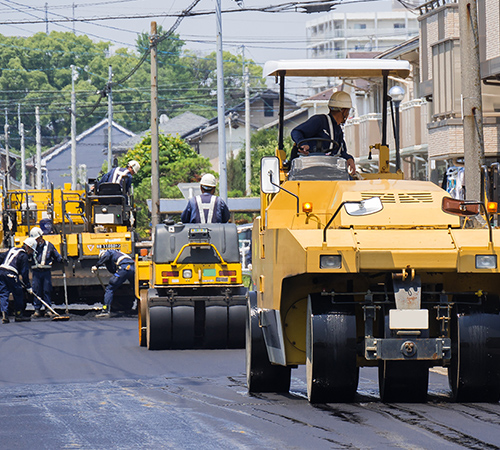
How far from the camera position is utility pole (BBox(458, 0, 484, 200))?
47.9 ft

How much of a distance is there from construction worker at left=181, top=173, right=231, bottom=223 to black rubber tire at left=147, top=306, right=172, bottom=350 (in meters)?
1.38

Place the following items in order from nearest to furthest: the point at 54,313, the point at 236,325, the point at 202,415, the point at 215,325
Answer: the point at 202,415 → the point at 215,325 → the point at 236,325 → the point at 54,313

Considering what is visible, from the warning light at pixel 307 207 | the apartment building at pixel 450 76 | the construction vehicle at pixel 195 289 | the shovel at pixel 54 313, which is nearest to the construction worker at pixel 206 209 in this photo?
the construction vehicle at pixel 195 289

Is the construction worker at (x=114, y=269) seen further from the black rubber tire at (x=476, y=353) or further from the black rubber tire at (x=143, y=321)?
the black rubber tire at (x=476, y=353)

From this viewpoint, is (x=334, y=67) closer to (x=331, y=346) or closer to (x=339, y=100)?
(x=339, y=100)

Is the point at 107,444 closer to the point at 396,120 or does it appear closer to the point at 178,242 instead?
the point at 396,120

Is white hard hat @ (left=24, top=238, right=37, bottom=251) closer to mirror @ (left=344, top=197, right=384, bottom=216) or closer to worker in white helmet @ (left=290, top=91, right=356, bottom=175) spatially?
worker in white helmet @ (left=290, top=91, right=356, bottom=175)

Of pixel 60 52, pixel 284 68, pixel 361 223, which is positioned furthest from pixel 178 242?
pixel 60 52

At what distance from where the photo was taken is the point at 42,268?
23.2 meters

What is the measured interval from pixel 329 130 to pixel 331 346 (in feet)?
8.35

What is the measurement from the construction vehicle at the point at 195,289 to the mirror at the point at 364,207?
7155 mm

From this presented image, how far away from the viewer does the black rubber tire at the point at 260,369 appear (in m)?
10.0

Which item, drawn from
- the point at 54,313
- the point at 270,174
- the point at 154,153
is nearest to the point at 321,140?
the point at 270,174

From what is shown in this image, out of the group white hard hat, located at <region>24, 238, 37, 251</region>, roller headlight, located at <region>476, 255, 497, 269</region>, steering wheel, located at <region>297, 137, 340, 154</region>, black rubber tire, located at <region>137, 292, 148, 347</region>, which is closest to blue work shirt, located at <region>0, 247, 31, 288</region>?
white hard hat, located at <region>24, 238, 37, 251</region>
